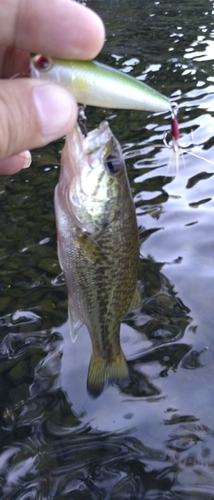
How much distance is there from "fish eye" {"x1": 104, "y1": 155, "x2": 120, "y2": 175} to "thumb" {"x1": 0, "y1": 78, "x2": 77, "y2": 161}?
0.54 meters

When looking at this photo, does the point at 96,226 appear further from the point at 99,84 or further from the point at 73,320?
the point at 99,84

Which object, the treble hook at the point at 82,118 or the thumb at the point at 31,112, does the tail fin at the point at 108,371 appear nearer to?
the treble hook at the point at 82,118

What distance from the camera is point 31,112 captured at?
2.10 metres

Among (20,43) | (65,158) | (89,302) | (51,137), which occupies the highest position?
(20,43)

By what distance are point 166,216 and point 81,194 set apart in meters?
3.31

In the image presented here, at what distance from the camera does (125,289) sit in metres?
3.02

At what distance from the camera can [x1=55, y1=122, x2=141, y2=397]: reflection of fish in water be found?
267 centimetres

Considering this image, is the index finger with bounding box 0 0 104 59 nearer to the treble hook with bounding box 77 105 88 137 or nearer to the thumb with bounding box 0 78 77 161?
the thumb with bounding box 0 78 77 161

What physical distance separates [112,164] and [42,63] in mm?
790

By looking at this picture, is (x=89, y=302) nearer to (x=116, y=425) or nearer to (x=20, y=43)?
(x=116, y=425)

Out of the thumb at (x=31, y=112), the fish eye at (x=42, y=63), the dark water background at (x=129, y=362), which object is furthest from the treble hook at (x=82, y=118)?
the dark water background at (x=129, y=362)

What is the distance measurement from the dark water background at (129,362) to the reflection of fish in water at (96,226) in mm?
392

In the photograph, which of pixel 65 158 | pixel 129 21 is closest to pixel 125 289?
pixel 65 158

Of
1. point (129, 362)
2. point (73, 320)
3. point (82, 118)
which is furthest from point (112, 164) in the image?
point (129, 362)
